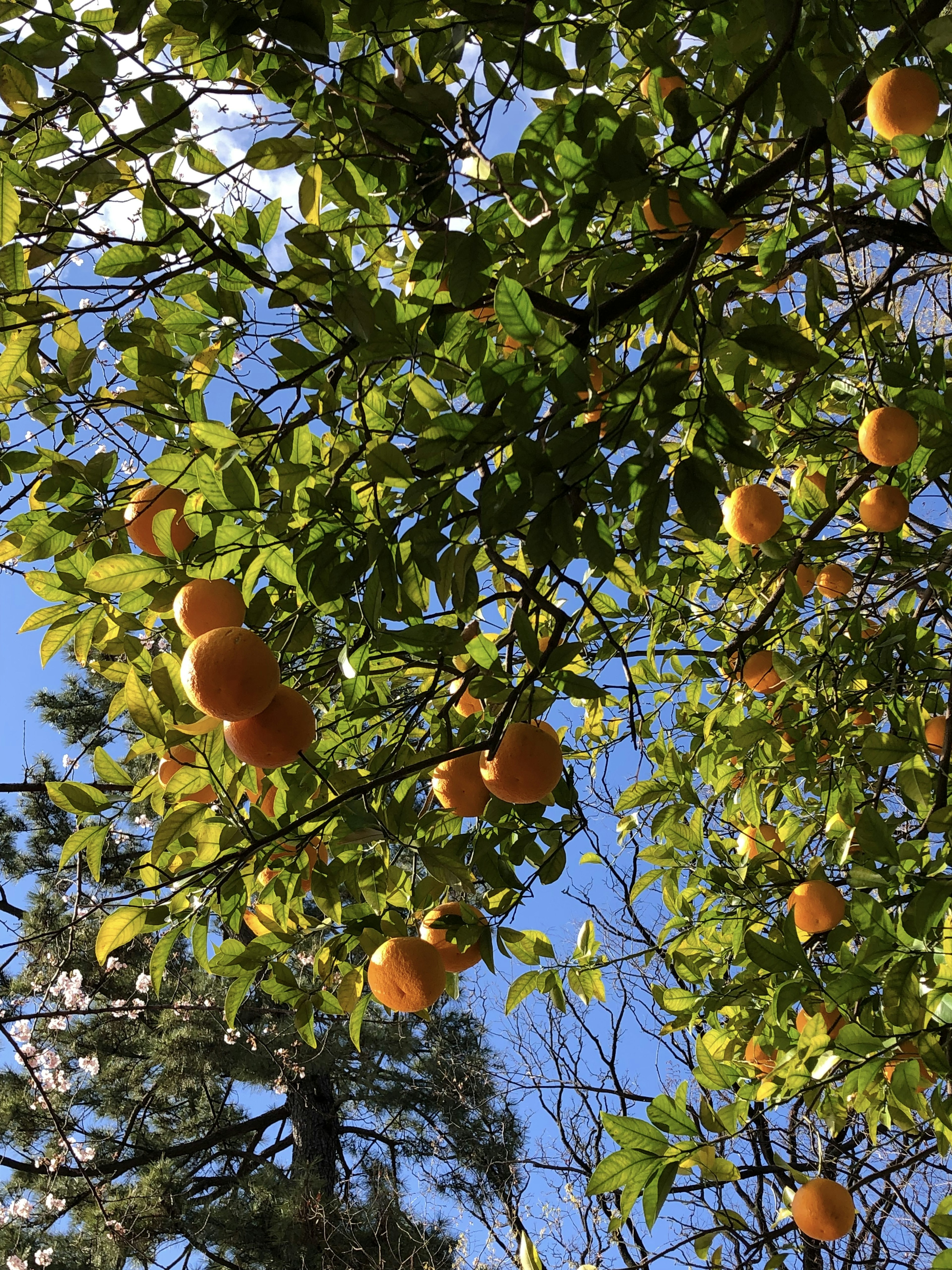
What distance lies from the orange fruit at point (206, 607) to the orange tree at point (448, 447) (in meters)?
0.04

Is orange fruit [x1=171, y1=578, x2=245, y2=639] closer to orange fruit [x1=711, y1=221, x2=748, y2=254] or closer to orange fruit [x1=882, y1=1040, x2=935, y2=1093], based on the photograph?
orange fruit [x1=711, y1=221, x2=748, y2=254]

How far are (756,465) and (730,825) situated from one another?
1947mm

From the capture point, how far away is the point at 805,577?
208 cm

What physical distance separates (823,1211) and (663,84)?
1909 millimetres

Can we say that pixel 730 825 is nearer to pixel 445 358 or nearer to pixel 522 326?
pixel 445 358

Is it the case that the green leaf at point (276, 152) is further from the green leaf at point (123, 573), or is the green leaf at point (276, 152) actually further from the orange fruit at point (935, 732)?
the orange fruit at point (935, 732)

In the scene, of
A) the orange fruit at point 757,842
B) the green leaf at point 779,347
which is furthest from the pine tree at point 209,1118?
the green leaf at point 779,347

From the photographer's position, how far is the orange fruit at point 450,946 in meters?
1.32

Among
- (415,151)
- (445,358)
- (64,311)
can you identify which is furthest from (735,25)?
(64,311)

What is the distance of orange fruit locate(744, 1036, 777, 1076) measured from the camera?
71.9 inches

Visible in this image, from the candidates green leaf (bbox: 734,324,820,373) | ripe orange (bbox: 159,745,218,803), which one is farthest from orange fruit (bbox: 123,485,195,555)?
green leaf (bbox: 734,324,820,373)

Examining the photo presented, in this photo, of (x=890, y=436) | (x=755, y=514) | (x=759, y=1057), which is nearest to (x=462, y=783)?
(x=755, y=514)

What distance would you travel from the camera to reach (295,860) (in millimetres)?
1328

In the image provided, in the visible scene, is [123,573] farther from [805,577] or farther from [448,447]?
[805,577]
